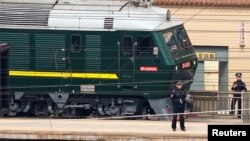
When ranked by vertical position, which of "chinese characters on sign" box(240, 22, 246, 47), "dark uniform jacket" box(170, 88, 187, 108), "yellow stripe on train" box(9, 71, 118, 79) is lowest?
"dark uniform jacket" box(170, 88, 187, 108)

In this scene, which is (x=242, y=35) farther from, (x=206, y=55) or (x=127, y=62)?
(x=127, y=62)

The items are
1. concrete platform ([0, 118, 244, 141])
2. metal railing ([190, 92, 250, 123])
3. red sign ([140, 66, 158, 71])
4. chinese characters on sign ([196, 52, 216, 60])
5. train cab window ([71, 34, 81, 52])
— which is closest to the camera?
concrete platform ([0, 118, 244, 141])

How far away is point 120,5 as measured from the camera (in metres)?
24.3

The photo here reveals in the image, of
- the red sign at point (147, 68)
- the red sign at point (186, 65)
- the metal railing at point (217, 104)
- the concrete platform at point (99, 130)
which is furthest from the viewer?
the red sign at point (186, 65)

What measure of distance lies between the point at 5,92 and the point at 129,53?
3109mm

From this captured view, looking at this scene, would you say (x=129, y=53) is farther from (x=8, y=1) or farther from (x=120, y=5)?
(x=8, y=1)

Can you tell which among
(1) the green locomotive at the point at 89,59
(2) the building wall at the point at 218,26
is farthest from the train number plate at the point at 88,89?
(2) the building wall at the point at 218,26

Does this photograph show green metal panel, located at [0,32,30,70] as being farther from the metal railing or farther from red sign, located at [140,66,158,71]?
the metal railing

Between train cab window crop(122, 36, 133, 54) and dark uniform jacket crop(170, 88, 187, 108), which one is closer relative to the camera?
dark uniform jacket crop(170, 88, 187, 108)

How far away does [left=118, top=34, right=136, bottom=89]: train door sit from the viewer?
76.8ft

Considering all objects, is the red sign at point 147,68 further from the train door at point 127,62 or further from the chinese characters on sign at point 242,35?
the chinese characters on sign at point 242,35

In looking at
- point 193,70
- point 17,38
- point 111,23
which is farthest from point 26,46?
point 193,70

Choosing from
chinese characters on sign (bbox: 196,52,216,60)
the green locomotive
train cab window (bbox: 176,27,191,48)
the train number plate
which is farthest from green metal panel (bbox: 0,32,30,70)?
chinese characters on sign (bbox: 196,52,216,60)

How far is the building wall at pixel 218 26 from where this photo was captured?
31641mm
